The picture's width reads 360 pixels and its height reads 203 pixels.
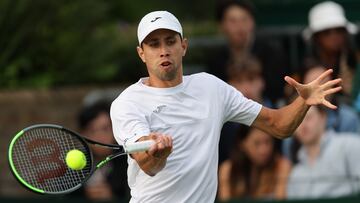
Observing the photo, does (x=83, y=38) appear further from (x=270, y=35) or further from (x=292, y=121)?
(x=292, y=121)

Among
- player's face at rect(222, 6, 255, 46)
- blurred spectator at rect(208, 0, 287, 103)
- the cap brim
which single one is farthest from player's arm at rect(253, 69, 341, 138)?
the cap brim

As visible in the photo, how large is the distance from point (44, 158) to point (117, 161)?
3.54 m

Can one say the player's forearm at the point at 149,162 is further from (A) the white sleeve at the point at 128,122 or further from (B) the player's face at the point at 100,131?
(B) the player's face at the point at 100,131

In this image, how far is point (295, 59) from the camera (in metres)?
11.9

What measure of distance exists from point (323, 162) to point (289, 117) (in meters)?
2.85

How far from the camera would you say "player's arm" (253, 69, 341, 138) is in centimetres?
759

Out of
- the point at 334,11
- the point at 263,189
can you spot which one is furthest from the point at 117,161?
the point at 334,11

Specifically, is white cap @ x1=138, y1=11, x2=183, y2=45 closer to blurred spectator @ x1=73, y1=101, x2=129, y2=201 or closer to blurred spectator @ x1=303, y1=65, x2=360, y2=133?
blurred spectator @ x1=303, y1=65, x2=360, y2=133

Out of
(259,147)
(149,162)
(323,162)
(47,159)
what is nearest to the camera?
(149,162)

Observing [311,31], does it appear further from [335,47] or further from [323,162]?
[323,162]

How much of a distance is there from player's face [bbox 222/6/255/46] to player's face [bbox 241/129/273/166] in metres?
1.05

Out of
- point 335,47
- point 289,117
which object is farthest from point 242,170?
point 289,117

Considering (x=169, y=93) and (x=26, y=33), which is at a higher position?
(x=26, y=33)

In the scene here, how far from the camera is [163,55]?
24.2 ft
